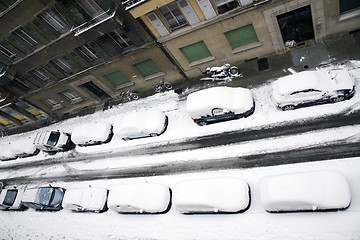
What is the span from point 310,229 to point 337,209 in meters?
1.69

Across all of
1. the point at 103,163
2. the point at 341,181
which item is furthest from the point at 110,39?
the point at 341,181

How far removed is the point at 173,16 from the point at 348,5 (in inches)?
466

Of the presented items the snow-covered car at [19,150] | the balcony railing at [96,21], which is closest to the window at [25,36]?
the balcony railing at [96,21]

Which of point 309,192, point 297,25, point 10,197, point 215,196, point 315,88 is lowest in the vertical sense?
point 10,197

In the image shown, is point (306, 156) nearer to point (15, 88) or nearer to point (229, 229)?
point (229, 229)

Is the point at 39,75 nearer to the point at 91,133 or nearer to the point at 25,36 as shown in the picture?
the point at 25,36

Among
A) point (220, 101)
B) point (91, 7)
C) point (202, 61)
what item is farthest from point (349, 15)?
point (91, 7)

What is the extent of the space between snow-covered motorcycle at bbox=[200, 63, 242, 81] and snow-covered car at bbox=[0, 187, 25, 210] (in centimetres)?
2010

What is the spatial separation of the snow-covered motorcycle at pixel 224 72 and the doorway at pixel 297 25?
4.43 meters

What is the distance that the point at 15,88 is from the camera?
2453 centimetres

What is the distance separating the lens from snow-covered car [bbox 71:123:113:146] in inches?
868

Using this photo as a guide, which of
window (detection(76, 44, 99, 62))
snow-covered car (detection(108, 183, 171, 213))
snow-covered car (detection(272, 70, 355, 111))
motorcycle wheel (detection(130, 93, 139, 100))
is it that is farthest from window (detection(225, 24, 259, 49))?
snow-covered car (detection(108, 183, 171, 213))

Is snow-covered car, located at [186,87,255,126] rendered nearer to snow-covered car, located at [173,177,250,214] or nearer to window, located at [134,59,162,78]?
snow-covered car, located at [173,177,250,214]

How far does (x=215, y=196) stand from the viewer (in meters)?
14.1
